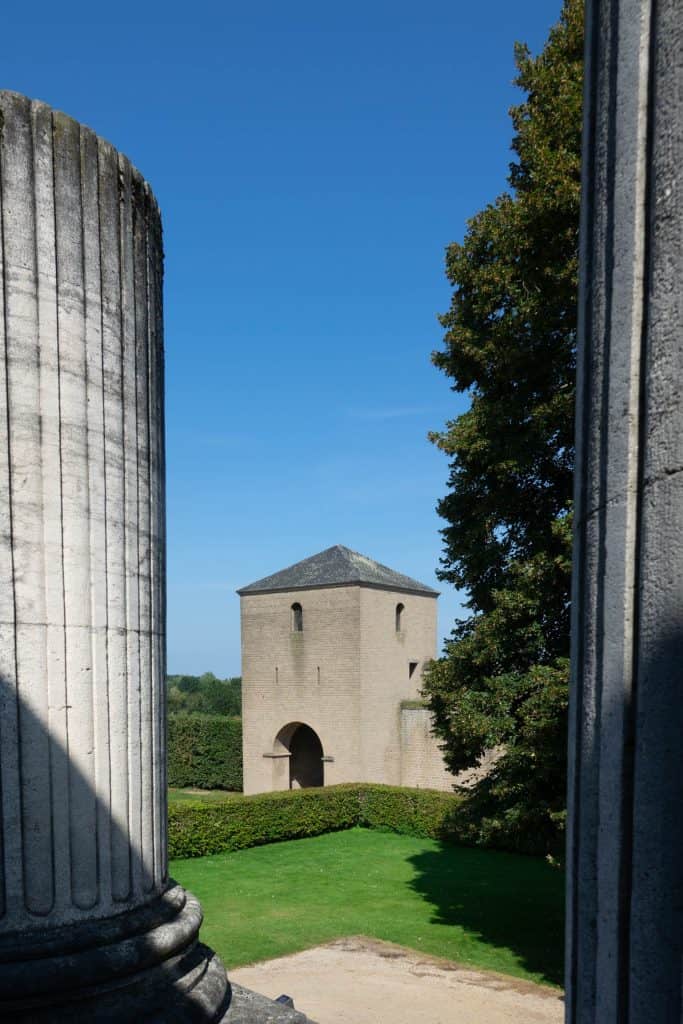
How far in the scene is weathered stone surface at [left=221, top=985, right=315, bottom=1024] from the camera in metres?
3.83

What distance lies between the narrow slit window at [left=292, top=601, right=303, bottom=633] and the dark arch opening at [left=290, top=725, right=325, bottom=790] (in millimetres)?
3933

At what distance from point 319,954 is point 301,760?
54.0 feet

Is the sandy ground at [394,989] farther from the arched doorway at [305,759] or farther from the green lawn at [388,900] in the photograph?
the arched doorway at [305,759]

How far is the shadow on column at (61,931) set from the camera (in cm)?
294

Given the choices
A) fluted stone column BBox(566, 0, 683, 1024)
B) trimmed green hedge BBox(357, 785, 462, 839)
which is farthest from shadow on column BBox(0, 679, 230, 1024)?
trimmed green hedge BBox(357, 785, 462, 839)

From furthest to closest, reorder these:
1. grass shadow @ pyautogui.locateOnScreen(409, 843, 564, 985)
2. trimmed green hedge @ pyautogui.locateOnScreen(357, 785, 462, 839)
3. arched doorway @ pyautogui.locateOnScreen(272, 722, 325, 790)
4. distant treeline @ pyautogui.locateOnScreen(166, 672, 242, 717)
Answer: distant treeline @ pyautogui.locateOnScreen(166, 672, 242, 717) → arched doorway @ pyautogui.locateOnScreen(272, 722, 325, 790) → trimmed green hedge @ pyautogui.locateOnScreen(357, 785, 462, 839) → grass shadow @ pyautogui.locateOnScreen(409, 843, 564, 985)

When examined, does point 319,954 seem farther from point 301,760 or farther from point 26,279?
point 301,760

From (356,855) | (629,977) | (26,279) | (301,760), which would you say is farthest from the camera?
(301,760)

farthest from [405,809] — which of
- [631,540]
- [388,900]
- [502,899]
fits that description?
[631,540]

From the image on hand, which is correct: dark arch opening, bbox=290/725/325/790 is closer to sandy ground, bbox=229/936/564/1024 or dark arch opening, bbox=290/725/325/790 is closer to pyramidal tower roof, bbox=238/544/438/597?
pyramidal tower roof, bbox=238/544/438/597

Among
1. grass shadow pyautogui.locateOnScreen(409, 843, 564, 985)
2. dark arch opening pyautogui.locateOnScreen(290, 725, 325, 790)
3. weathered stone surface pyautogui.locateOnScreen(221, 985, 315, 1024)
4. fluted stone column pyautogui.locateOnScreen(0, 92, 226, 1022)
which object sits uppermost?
fluted stone column pyautogui.locateOnScreen(0, 92, 226, 1022)

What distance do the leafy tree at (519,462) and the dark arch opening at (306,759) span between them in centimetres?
1674

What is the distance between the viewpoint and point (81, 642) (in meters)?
3.21

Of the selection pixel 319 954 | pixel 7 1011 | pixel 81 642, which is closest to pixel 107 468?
pixel 81 642
